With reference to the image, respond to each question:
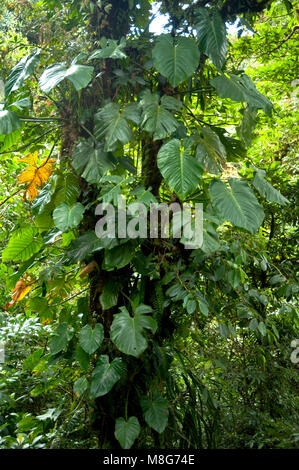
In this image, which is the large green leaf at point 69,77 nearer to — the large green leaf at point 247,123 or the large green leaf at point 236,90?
the large green leaf at point 236,90

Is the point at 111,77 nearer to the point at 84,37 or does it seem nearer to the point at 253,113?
the point at 84,37

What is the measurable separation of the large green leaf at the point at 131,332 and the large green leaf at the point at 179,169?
48cm

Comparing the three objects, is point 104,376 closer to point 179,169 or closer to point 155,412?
point 155,412

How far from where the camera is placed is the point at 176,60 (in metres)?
1.58

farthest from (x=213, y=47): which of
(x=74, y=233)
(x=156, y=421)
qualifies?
(x=156, y=421)

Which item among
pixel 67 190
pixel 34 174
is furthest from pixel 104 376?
pixel 34 174

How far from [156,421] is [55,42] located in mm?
1695

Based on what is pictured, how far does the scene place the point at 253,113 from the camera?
1.86m

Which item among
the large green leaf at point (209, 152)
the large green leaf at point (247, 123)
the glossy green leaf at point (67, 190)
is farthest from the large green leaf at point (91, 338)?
the large green leaf at point (247, 123)

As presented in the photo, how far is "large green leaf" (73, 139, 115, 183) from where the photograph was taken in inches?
66.2

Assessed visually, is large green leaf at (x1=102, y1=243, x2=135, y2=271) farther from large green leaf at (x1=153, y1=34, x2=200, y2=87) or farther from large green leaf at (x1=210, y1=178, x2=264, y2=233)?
large green leaf at (x1=153, y1=34, x2=200, y2=87)

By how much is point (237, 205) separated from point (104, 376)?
79 cm

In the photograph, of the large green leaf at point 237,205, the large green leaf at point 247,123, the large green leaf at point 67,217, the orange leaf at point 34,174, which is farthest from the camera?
the orange leaf at point 34,174

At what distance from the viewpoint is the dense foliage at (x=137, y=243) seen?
5.28ft
